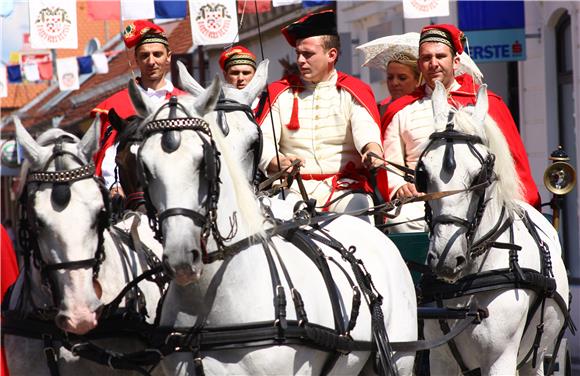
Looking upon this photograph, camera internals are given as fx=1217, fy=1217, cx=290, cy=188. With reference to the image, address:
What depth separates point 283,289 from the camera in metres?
5.21

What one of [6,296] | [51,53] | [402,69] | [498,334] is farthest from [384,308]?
[51,53]

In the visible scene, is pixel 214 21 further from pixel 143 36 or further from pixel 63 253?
pixel 63 253

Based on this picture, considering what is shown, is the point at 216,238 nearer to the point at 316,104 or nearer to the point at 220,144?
the point at 220,144

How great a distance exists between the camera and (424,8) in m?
12.9

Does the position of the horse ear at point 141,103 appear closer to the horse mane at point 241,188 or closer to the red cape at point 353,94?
the horse mane at point 241,188

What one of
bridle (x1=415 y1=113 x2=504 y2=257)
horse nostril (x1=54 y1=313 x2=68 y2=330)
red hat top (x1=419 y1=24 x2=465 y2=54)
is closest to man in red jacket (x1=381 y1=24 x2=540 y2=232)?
red hat top (x1=419 y1=24 x2=465 y2=54)

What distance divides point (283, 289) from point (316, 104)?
2.30 meters

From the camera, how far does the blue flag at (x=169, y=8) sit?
1493 centimetres

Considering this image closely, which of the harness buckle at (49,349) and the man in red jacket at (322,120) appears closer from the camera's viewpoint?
the harness buckle at (49,349)

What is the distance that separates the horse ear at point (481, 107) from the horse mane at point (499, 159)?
0.04 metres

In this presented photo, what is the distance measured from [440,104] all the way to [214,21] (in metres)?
7.93

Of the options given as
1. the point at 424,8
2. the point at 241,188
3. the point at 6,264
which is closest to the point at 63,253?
the point at 241,188

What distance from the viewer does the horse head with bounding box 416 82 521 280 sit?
639cm

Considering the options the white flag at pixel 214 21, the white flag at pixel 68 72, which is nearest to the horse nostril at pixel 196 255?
the white flag at pixel 214 21
